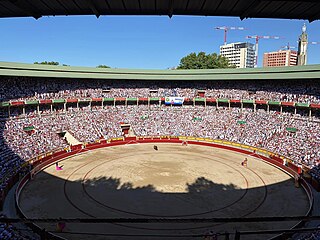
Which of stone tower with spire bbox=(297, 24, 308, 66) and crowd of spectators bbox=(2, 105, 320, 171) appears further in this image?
stone tower with spire bbox=(297, 24, 308, 66)

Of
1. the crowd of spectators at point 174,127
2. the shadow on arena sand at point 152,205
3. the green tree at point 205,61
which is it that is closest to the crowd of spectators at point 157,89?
the crowd of spectators at point 174,127

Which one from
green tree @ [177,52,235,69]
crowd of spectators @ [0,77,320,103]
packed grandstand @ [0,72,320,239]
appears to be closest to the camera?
packed grandstand @ [0,72,320,239]

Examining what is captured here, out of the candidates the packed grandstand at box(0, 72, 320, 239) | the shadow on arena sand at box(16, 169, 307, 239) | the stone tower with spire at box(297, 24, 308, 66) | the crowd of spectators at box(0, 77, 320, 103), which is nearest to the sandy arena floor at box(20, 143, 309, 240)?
the shadow on arena sand at box(16, 169, 307, 239)

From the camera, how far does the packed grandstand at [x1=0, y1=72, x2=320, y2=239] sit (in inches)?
1410

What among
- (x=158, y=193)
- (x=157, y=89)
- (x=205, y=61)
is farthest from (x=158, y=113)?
(x=205, y=61)

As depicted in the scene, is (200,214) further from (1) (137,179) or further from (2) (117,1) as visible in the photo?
(2) (117,1)

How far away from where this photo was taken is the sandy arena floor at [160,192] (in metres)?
18.5

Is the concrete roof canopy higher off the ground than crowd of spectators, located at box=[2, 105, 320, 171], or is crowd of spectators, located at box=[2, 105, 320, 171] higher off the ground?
the concrete roof canopy

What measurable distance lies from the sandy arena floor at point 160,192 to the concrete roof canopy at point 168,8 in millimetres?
15051

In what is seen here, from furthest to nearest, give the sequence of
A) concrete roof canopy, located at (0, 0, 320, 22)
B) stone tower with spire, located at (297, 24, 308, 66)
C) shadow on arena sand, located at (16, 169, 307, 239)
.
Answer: stone tower with spire, located at (297, 24, 308, 66)
shadow on arena sand, located at (16, 169, 307, 239)
concrete roof canopy, located at (0, 0, 320, 22)

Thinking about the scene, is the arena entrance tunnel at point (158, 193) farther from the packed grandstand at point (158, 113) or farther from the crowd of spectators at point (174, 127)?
the packed grandstand at point (158, 113)

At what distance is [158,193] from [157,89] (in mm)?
35711

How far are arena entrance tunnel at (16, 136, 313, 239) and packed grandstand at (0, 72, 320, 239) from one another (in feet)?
13.7

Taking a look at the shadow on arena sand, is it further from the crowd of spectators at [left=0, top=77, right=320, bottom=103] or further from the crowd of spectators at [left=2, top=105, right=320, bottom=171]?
the crowd of spectators at [left=0, top=77, right=320, bottom=103]
